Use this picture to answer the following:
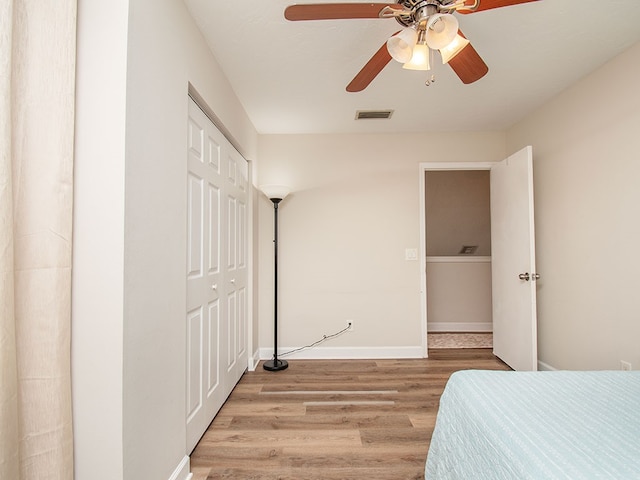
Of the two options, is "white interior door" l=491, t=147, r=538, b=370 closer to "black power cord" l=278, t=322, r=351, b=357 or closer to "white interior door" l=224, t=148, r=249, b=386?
"black power cord" l=278, t=322, r=351, b=357

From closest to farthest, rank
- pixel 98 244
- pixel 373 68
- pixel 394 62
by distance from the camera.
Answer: pixel 98 244
pixel 373 68
pixel 394 62

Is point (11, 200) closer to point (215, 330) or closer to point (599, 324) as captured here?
point (215, 330)

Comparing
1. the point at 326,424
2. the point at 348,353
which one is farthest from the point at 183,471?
the point at 348,353

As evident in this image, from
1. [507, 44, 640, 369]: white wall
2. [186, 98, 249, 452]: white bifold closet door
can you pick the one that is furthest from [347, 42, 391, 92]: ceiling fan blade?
[507, 44, 640, 369]: white wall

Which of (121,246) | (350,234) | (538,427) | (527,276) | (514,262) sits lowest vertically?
(538,427)

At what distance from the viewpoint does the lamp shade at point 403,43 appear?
1.29 m

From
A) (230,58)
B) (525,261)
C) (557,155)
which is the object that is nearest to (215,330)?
(230,58)

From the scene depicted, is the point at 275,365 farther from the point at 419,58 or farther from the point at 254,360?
the point at 419,58

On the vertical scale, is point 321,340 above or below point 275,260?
below

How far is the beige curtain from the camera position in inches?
32.7

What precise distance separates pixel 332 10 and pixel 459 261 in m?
3.94

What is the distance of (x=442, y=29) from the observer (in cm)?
123

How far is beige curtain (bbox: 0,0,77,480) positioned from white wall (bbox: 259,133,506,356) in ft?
7.43

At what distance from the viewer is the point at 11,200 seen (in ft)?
2.71
